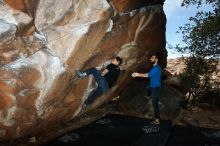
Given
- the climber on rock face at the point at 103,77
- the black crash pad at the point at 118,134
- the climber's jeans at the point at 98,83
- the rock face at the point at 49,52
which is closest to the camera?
the rock face at the point at 49,52

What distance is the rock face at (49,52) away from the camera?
30.5 ft

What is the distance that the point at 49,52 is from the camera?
9898 millimetres

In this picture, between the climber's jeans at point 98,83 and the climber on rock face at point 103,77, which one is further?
the climber on rock face at point 103,77

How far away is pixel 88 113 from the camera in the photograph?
14.3 m

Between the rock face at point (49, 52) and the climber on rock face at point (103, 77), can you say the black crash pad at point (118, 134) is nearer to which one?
the climber on rock face at point (103, 77)

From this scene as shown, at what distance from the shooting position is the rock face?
9.30m

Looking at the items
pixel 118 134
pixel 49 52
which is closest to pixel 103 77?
pixel 118 134

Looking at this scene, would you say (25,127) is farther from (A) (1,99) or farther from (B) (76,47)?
(B) (76,47)

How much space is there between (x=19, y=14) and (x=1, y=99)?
2.60 m

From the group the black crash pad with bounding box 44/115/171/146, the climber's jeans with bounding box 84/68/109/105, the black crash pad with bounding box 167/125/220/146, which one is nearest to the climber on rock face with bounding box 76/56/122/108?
the climber's jeans with bounding box 84/68/109/105

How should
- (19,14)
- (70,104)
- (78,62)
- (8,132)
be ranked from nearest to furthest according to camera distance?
(19,14) < (8,132) < (78,62) < (70,104)

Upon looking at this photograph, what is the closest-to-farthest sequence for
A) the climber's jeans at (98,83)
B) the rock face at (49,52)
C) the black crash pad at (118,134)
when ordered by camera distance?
the rock face at (49,52) → the black crash pad at (118,134) → the climber's jeans at (98,83)

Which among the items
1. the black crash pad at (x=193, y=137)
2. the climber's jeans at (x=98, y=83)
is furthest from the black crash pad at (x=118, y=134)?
the climber's jeans at (x=98, y=83)

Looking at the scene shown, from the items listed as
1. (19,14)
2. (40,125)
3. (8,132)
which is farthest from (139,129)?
(19,14)
